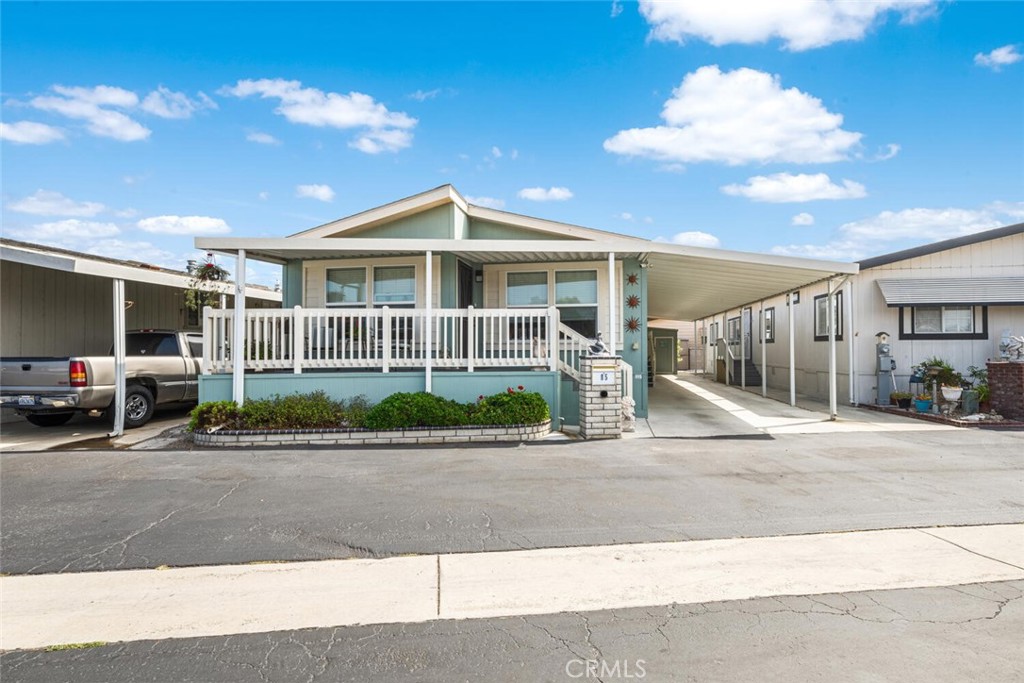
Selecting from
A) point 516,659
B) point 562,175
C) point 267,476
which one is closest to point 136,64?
point 267,476

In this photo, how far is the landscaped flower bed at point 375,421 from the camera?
8539 millimetres

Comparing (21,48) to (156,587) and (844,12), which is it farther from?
(844,12)

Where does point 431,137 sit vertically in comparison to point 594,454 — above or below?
above

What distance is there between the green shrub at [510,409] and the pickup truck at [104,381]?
6.00 metres

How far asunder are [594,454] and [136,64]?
38.1 ft

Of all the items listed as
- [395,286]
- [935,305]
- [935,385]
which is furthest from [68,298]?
[935,305]

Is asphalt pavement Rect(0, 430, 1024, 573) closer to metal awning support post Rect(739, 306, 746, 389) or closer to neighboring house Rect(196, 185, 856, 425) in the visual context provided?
neighboring house Rect(196, 185, 856, 425)

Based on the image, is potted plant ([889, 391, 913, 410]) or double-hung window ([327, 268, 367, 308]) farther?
potted plant ([889, 391, 913, 410])

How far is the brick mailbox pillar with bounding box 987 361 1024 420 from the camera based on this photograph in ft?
35.5

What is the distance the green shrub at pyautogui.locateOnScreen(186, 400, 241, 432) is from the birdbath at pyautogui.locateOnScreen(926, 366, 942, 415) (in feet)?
42.1

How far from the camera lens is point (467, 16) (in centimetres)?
1279

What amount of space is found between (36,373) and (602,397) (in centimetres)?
862

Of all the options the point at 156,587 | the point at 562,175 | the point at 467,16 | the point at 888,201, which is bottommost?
the point at 156,587
